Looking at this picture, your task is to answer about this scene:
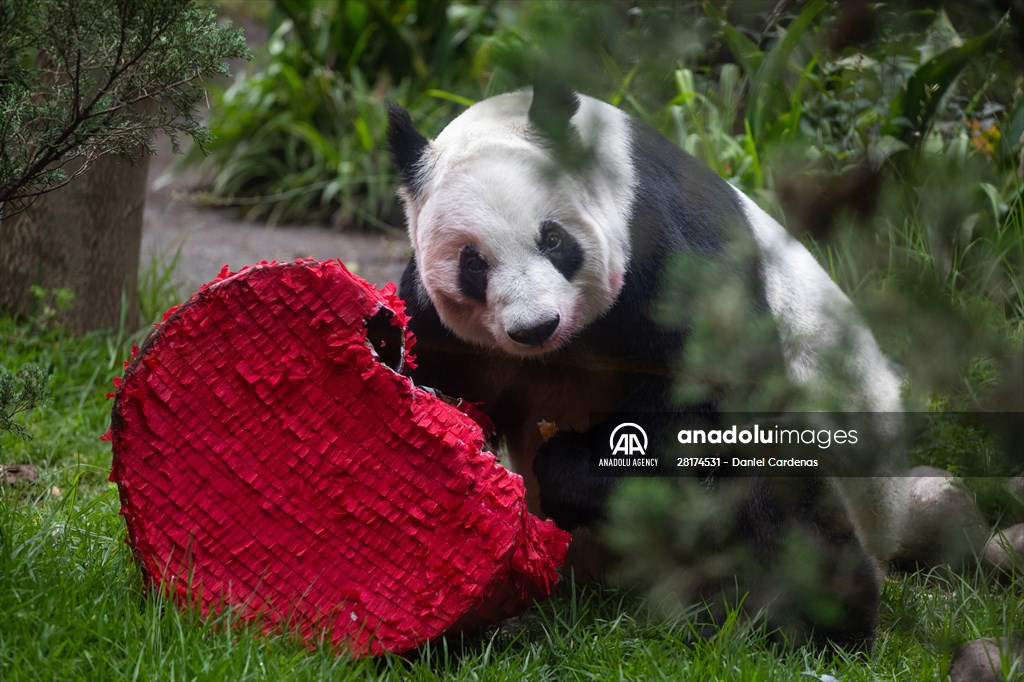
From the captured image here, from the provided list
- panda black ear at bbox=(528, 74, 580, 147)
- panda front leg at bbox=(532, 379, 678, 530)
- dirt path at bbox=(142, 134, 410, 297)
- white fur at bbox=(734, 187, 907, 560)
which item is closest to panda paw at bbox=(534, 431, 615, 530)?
panda front leg at bbox=(532, 379, 678, 530)

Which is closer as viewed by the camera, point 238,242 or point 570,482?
point 570,482

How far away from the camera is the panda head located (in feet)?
8.05

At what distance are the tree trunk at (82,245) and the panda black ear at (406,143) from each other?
1.98 metres

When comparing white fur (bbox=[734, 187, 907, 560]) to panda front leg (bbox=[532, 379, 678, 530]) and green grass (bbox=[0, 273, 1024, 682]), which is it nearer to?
green grass (bbox=[0, 273, 1024, 682])

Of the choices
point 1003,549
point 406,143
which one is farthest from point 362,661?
point 1003,549

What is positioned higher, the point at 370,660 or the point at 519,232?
the point at 519,232

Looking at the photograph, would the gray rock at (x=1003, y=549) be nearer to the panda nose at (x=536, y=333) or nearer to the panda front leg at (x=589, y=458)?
the panda front leg at (x=589, y=458)

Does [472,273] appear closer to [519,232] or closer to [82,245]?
[519,232]

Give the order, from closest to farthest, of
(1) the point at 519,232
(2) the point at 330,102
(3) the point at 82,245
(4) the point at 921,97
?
(1) the point at 519,232, (4) the point at 921,97, (3) the point at 82,245, (2) the point at 330,102

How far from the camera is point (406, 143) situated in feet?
8.89

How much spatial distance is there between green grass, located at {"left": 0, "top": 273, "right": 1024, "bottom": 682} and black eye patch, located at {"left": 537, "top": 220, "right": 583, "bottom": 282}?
838 millimetres

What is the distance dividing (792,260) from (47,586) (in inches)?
81.5

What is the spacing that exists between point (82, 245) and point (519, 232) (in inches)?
105

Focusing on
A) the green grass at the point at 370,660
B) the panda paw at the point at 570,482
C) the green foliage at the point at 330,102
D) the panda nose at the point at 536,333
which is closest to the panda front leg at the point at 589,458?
the panda paw at the point at 570,482
